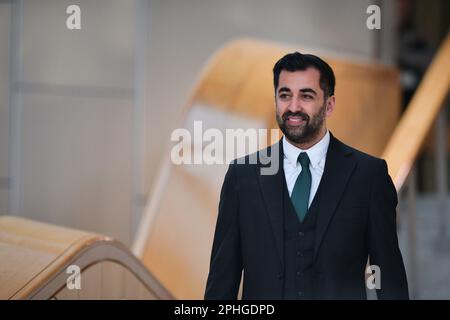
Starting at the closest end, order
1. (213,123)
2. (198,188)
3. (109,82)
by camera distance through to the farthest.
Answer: (198,188) < (213,123) < (109,82)

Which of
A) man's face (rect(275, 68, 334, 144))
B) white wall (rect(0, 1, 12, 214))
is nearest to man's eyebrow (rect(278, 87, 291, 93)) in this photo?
man's face (rect(275, 68, 334, 144))

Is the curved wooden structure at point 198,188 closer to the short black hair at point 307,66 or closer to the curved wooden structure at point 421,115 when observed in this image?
the curved wooden structure at point 421,115

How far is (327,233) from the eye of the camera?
69.9 inches

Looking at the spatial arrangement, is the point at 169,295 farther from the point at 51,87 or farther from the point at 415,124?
the point at 51,87

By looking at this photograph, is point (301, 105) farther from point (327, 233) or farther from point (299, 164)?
point (327, 233)

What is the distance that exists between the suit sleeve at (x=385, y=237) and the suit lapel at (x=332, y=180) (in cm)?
8

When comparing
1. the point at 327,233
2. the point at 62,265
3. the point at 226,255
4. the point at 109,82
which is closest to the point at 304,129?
the point at 327,233

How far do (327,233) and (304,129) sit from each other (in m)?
0.26

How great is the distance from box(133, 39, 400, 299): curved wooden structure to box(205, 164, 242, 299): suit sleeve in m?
0.66

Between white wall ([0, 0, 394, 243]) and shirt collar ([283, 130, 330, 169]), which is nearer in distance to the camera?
shirt collar ([283, 130, 330, 169])

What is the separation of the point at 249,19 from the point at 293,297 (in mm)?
2860

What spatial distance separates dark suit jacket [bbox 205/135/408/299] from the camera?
70.3 inches

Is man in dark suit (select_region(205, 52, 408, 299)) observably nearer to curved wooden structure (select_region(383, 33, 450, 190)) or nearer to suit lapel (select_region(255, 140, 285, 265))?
suit lapel (select_region(255, 140, 285, 265))
